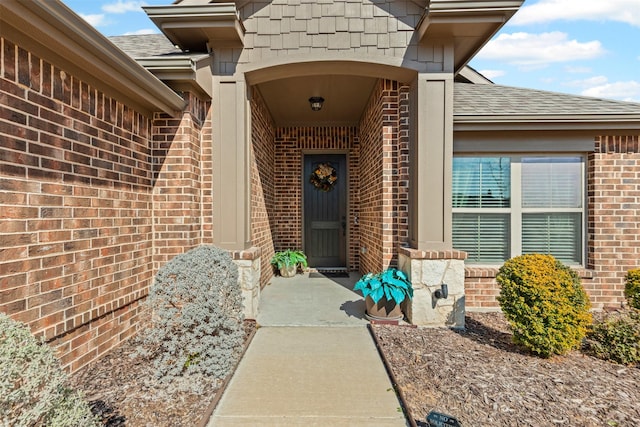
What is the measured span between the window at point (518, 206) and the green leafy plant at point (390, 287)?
1.25 m

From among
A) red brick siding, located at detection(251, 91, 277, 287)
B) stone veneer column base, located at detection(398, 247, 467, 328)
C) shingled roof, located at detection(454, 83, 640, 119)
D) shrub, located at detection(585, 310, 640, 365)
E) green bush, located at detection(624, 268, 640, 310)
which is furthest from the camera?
red brick siding, located at detection(251, 91, 277, 287)

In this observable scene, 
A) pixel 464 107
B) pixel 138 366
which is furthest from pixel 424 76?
pixel 138 366

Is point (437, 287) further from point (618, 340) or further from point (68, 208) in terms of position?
point (68, 208)

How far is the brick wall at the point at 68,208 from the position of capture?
6.54 feet

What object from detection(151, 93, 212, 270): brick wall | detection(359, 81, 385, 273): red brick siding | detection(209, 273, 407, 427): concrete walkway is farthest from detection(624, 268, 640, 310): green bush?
detection(151, 93, 212, 270): brick wall

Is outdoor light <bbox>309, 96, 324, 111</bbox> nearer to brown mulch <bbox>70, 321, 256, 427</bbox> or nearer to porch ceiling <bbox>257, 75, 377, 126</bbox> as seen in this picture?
porch ceiling <bbox>257, 75, 377, 126</bbox>

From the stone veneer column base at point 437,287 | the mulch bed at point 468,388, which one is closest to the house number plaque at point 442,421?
the mulch bed at point 468,388

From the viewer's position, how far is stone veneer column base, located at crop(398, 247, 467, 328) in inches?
141

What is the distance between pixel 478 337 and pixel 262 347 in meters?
2.24

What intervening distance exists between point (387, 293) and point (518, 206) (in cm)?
230

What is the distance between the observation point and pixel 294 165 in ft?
21.8

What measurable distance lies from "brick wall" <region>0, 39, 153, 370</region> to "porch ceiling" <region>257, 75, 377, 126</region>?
219 centimetres

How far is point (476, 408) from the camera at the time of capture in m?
2.19

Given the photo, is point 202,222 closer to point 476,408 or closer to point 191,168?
point 191,168
